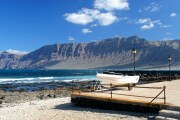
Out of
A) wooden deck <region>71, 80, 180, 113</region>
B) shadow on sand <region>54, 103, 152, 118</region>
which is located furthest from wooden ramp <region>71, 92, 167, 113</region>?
shadow on sand <region>54, 103, 152, 118</region>

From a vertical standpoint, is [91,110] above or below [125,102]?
below

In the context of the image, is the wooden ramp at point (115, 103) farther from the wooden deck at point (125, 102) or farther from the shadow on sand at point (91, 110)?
the shadow on sand at point (91, 110)

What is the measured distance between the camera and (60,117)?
1920 centimetres

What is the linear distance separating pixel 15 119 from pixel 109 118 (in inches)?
216

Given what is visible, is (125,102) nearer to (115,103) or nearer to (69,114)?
(115,103)

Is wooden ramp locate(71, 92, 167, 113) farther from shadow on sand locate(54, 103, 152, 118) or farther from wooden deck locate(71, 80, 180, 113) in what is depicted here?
shadow on sand locate(54, 103, 152, 118)

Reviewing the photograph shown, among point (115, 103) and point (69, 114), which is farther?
point (115, 103)

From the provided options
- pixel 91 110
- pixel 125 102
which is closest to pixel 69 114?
pixel 91 110

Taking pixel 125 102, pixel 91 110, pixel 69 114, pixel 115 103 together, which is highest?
pixel 125 102

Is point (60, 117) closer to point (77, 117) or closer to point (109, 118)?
point (77, 117)

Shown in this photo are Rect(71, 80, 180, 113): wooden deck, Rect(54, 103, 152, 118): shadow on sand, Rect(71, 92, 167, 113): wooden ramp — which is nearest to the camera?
Rect(71, 80, 180, 113): wooden deck

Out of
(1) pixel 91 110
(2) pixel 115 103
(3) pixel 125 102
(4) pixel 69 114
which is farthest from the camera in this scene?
(1) pixel 91 110

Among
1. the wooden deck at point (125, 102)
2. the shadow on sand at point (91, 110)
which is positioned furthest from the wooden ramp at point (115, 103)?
the shadow on sand at point (91, 110)

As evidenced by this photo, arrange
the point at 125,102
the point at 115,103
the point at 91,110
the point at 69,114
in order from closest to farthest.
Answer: the point at 125,102, the point at 69,114, the point at 115,103, the point at 91,110
